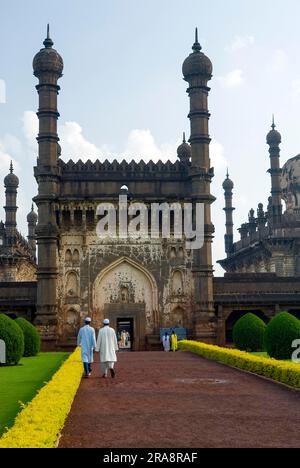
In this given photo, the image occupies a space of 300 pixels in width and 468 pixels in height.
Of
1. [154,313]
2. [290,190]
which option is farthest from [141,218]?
[290,190]

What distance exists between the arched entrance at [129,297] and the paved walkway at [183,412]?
12.8 metres

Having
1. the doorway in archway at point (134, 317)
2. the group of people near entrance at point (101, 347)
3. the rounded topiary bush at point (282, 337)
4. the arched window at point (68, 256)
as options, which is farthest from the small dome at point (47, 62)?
the group of people near entrance at point (101, 347)

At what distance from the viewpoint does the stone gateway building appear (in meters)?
26.7

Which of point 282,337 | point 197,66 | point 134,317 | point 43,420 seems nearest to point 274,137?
point 197,66

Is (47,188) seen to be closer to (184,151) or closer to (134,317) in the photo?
(134,317)

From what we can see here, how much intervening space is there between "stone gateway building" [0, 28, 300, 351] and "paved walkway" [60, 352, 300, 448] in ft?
41.8

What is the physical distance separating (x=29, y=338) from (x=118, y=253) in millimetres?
7149

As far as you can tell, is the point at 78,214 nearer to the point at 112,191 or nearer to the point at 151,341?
the point at 112,191

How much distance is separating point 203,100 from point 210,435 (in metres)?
22.4

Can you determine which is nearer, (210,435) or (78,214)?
(210,435)

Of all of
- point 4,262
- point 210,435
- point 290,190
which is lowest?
point 210,435

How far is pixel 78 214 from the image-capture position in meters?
27.2

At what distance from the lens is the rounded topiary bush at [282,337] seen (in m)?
17.7

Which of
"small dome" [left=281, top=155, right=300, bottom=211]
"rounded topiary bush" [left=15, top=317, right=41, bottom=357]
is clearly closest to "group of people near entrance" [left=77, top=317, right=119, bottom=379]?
"rounded topiary bush" [left=15, top=317, right=41, bottom=357]
